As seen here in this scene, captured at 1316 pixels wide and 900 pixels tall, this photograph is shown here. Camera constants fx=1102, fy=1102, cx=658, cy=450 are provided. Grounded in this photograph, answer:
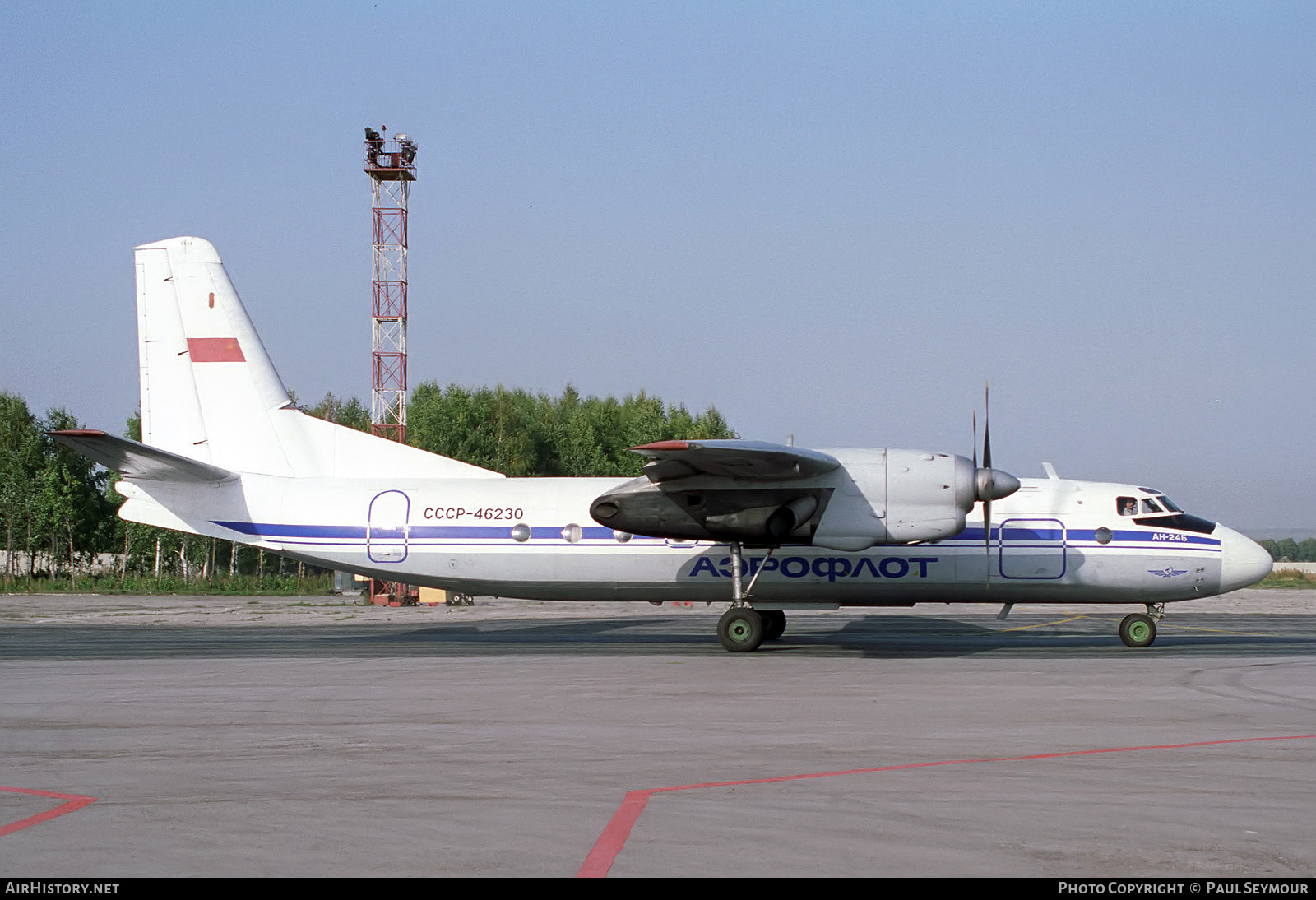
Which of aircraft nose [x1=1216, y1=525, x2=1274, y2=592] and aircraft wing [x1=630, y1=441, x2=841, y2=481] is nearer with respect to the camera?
aircraft wing [x1=630, y1=441, x2=841, y2=481]

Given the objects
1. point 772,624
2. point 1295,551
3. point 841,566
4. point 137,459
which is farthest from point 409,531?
point 1295,551

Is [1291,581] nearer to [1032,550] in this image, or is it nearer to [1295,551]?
[1032,550]

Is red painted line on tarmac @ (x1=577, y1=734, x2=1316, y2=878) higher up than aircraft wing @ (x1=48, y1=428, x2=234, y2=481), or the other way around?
aircraft wing @ (x1=48, y1=428, x2=234, y2=481)

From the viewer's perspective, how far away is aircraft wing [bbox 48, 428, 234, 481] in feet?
57.6

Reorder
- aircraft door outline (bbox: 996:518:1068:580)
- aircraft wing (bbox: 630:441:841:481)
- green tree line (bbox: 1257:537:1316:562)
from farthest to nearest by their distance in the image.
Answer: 1. green tree line (bbox: 1257:537:1316:562)
2. aircraft door outline (bbox: 996:518:1068:580)
3. aircraft wing (bbox: 630:441:841:481)

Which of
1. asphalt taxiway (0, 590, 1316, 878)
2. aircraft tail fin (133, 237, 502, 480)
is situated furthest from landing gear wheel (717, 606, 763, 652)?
→ aircraft tail fin (133, 237, 502, 480)

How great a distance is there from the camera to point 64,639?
21672mm

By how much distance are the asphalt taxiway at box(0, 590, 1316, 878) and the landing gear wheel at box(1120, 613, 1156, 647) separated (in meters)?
0.58

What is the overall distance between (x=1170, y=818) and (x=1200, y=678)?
8.87 metres

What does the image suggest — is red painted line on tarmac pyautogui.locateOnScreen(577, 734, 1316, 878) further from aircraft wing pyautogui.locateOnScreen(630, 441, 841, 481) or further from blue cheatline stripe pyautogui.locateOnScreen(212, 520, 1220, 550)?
blue cheatline stripe pyautogui.locateOnScreen(212, 520, 1220, 550)

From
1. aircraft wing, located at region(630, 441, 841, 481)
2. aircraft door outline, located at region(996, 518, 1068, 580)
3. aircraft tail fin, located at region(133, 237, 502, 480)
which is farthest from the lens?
aircraft tail fin, located at region(133, 237, 502, 480)

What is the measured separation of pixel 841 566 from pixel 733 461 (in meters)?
3.84

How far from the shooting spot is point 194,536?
178ft

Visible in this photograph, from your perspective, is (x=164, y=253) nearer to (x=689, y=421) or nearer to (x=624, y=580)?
(x=624, y=580)
